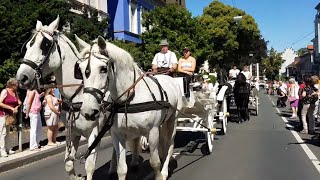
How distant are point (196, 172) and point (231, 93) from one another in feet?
31.1

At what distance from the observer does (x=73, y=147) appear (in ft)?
22.7

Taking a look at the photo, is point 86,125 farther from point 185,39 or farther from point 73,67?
point 185,39

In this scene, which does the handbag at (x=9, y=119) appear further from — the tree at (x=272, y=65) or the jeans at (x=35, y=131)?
the tree at (x=272, y=65)

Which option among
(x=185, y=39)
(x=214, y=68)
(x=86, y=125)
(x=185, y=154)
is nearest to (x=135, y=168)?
(x=86, y=125)

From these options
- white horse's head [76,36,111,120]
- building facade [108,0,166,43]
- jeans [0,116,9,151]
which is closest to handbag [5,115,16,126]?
jeans [0,116,9,151]

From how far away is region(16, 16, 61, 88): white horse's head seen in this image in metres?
6.17

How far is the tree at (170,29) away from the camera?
101ft

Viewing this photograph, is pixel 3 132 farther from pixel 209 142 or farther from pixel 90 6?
pixel 90 6

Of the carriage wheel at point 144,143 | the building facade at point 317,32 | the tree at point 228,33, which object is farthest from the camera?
the building facade at point 317,32

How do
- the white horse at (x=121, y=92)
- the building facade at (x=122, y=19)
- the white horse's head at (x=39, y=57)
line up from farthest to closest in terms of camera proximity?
the building facade at (x=122, y=19)
the white horse's head at (x=39, y=57)
the white horse at (x=121, y=92)

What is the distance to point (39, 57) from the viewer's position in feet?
20.7

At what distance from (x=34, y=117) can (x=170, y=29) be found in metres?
20.8

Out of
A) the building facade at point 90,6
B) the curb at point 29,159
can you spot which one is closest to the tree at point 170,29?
the building facade at point 90,6

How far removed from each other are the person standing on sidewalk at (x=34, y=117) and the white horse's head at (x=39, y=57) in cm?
609
